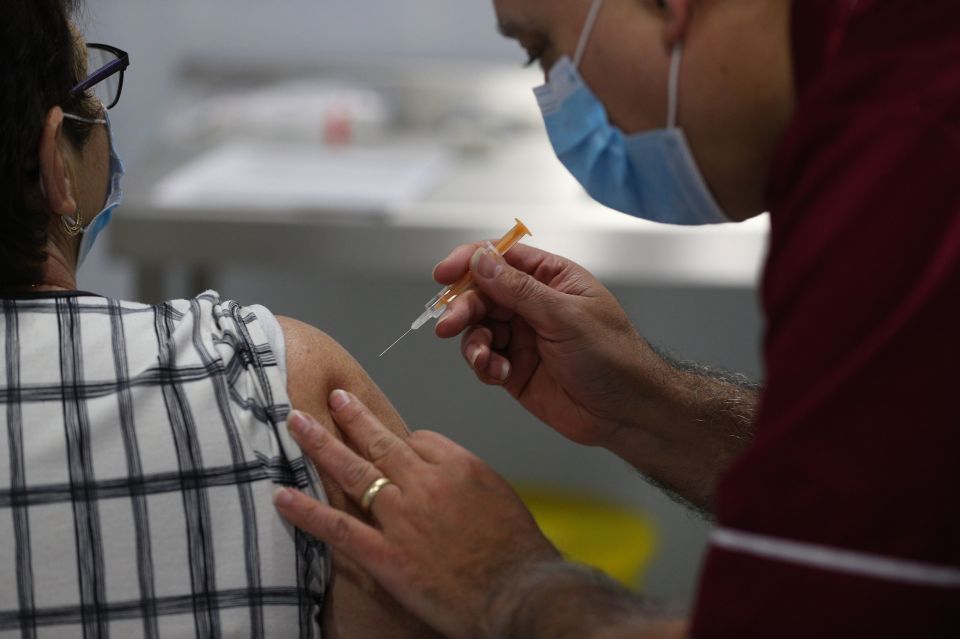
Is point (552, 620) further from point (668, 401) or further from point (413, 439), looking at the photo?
point (668, 401)

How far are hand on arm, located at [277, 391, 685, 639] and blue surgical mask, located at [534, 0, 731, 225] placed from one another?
307 mm

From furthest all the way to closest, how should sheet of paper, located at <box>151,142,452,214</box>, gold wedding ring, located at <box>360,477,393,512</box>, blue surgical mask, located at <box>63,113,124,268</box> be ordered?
sheet of paper, located at <box>151,142,452,214</box>, blue surgical mask, located at <box>63,113,124,268</box>, gold wedding ring, located at <box>360,477,393,512</box>

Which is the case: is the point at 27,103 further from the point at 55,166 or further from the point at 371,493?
the point at 371,493

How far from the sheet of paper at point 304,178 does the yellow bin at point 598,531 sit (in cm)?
74


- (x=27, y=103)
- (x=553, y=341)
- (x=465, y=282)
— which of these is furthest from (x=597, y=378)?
(x=27, y=103)

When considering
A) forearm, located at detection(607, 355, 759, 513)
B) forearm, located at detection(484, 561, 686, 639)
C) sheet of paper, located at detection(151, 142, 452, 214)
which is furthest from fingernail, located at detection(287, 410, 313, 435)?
sheet of paper, located at detection(151, 142, 452, 214)

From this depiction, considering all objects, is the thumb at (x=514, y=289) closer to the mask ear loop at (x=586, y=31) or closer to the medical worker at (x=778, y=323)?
the medical worker at (x=778, y=323)

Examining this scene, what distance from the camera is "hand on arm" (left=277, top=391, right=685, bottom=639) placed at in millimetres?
1016

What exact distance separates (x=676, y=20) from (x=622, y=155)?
0.18m

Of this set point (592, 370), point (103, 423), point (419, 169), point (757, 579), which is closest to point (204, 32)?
point (419, 169)

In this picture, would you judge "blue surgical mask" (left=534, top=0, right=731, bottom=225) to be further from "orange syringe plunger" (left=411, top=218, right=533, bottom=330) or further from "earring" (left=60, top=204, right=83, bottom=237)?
"earring" (left=60, top=204, right=83, bottom=237)

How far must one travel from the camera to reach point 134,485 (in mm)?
1029

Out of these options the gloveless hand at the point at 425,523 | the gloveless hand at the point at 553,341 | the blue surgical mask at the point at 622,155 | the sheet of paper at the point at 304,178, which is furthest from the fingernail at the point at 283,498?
the sheet of paper at the point at 304,178

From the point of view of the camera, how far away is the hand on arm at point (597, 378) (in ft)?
4.44
